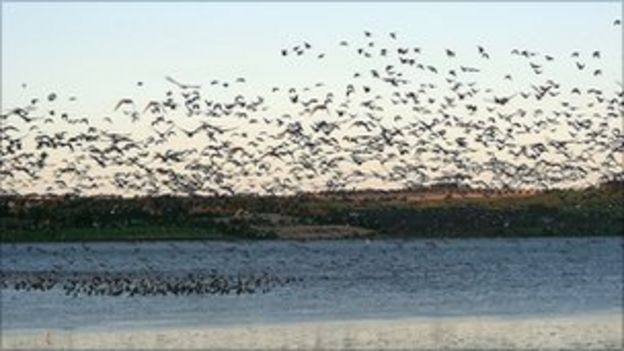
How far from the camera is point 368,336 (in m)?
42.0

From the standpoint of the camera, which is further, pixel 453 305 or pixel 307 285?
pixel 307 285

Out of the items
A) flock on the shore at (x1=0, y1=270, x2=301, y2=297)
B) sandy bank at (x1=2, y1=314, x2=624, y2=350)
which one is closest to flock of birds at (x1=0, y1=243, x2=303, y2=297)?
flock on the shore at (x1=0, y1=270, x2=301, y2=297)

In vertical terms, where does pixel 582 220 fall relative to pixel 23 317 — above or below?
above

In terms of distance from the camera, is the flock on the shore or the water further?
the flock on the shore

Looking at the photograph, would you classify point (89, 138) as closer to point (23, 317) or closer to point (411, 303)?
point (23, 317)

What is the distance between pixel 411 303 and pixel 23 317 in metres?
13.1

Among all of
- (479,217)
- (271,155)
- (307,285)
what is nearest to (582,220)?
(479,217)

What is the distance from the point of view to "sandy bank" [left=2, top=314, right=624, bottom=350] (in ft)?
130

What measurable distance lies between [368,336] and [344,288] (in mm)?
23285

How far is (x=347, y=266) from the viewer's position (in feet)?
314

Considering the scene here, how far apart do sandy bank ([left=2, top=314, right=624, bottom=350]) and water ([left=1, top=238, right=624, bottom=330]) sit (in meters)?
2.36

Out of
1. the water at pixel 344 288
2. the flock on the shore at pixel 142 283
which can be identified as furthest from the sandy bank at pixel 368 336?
the flock on the shore at pixel 142 283

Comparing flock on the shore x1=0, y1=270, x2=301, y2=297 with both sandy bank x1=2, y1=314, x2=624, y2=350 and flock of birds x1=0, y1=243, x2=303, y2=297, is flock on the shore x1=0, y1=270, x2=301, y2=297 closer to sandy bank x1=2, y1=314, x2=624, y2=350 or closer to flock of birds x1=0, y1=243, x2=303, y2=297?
flock of birds x1=0, y1=243, x2=303, y2=297

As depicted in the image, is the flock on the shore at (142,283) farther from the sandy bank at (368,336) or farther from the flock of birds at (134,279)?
the sandy bank at (368,336)
